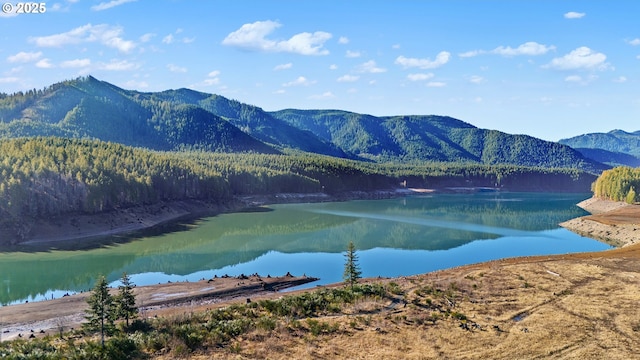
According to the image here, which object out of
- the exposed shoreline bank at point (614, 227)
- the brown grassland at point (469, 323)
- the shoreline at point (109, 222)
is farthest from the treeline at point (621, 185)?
the shoreline at point (109, 222)

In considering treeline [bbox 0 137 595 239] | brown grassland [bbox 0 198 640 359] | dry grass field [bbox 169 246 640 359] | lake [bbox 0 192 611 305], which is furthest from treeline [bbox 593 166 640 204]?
treeline [bbox 0 137 595 239]

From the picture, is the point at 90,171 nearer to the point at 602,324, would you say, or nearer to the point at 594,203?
the point at 602,324

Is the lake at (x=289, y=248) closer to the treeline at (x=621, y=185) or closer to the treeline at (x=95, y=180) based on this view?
the treeline at (x=95, y=180)

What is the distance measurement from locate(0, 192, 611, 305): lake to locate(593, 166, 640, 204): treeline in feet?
47.9

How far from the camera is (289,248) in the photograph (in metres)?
87.2

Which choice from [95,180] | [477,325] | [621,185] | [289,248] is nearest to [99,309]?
[477,325]

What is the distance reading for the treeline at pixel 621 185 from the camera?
434 ft

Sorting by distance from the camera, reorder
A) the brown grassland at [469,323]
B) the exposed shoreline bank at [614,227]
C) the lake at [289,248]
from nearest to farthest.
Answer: the brown grassland at [469,323]
the lake at [289,248]
the exposed shoreline bank at [614,227]

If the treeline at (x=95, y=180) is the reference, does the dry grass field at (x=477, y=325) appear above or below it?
below

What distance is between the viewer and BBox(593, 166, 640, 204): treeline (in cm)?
13229

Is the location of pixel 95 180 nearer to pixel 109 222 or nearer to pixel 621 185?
pixel 109 222

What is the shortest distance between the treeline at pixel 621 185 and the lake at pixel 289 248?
14600 mm

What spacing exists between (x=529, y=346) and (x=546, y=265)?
27512mm

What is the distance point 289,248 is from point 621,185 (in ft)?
342
